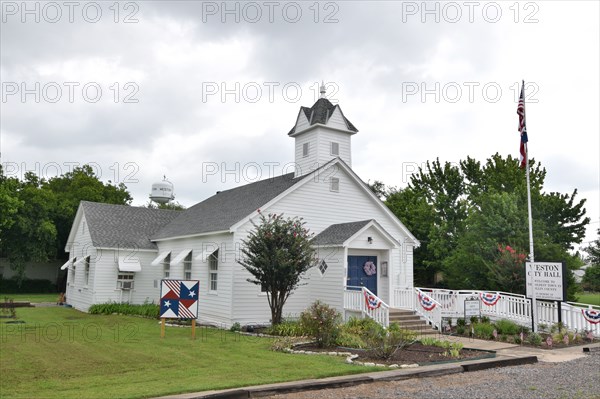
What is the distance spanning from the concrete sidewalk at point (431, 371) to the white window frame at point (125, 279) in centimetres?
1634

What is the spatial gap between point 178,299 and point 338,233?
22.1 ft

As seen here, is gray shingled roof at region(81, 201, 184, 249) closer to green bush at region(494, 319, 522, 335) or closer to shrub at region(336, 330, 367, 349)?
shrub at region(336, 330, 367, 349)

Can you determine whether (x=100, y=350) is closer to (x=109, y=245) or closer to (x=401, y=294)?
(x=401, y=294)

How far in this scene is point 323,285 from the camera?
18234 mm

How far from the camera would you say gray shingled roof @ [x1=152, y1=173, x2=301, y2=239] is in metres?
19.2

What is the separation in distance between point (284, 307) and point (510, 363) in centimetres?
916

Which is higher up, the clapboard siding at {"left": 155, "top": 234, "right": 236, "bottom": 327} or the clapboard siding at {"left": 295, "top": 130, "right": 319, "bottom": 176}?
the clapboard siding at {"left": 295, "top": 130, "right": 319, "bottom": 176}

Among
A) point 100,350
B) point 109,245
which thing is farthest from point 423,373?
point 109,245

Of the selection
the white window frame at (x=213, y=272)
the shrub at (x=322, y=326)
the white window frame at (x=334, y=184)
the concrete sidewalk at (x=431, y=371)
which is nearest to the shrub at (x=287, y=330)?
the shrub at (x=322, y=326)

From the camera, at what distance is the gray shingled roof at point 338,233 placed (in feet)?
57.8

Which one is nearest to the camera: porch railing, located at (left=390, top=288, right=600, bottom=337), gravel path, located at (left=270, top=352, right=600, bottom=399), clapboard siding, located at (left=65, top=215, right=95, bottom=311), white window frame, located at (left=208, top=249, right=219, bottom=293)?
gravel path, located at (left=270, top=352, right=600, bottom=399)

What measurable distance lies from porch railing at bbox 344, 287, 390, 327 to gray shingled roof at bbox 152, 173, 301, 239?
4.84 meters

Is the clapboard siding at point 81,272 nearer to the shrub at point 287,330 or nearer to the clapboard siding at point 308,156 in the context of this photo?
the clapboard siding at point 308,156

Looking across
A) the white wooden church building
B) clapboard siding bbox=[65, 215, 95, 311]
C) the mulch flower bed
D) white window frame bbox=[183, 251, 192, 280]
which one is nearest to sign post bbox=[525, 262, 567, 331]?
the mulch flower bed
